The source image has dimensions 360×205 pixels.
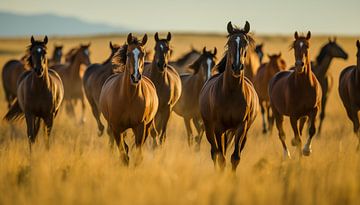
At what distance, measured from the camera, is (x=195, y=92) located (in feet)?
44.4

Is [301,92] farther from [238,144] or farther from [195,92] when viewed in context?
[195,92]

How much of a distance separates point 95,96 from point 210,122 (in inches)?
213

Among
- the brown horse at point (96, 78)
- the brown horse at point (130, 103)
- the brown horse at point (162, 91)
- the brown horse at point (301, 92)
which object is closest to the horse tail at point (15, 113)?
the brown horse at point (96, 78)

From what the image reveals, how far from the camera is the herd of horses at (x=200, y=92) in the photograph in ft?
27.8

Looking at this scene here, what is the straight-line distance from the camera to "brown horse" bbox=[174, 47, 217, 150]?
1315 centimetres

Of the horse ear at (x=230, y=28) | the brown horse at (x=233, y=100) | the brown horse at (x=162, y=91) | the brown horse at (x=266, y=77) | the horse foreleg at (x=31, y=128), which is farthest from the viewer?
the brown horse at (x=266, y=77)

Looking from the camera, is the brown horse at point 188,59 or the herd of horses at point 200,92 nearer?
the herd of horses at point 200,92

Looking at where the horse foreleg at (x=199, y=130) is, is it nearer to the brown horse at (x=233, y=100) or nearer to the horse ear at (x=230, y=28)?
the brown horse at (x=233, y=100)

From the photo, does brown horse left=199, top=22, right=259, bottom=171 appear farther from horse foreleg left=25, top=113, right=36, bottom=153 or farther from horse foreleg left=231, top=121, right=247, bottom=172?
horse foreleg left=25, top=113, right=36, bottom=153

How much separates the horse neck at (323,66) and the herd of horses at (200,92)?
1.2 inches

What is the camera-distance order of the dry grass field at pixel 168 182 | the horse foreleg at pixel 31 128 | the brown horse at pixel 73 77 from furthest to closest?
the brown horse at pixel 73 77, the horse foreleg at pixel 31 128, the dry grass field at pixel 168 182

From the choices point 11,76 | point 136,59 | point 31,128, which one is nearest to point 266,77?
point 31,128

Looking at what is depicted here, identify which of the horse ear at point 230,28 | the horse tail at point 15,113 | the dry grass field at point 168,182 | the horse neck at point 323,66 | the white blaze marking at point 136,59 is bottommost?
the horse tail at point 15,113

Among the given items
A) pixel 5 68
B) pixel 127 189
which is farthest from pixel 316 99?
pixel 5 68
